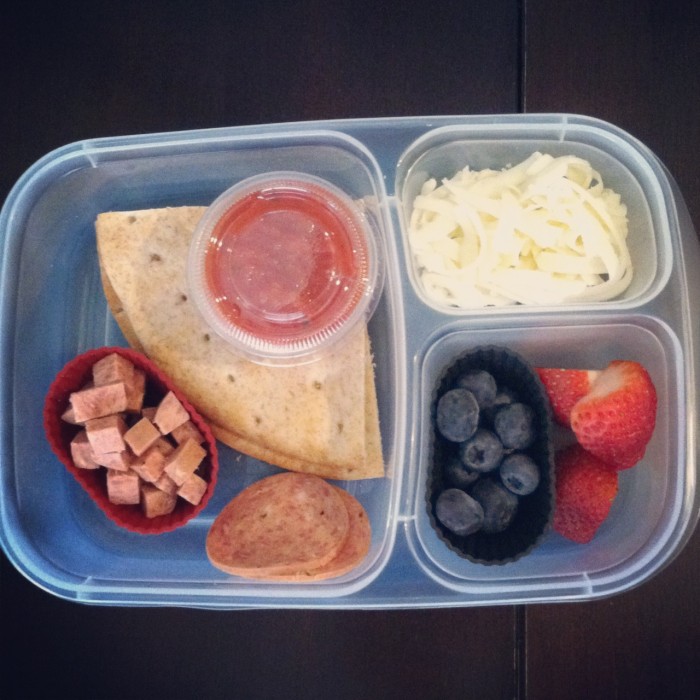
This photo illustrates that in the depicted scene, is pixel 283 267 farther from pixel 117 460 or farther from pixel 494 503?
pixel 494 503

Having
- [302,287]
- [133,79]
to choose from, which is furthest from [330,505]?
[133,79]

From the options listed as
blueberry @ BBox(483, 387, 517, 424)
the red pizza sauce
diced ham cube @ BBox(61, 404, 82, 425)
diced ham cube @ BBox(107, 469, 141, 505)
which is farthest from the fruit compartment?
diced ham cube @ BBox(61, 404, 82, 425)

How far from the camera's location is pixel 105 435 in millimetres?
1052

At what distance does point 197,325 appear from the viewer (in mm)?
1203

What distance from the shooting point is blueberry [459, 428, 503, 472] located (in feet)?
3.56

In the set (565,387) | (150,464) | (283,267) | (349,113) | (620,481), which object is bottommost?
(620,481)

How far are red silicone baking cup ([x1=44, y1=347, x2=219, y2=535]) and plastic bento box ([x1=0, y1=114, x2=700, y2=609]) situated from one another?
132mm

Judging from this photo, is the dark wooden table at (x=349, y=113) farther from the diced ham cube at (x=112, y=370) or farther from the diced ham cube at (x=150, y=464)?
the diced ham cube at (x=112, y=370)

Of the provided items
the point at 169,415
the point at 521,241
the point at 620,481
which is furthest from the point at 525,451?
the point at 169,415

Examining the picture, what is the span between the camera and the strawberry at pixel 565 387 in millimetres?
1163

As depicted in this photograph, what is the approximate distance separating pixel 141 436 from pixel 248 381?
22cm

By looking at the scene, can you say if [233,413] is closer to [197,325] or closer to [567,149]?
[197,325]

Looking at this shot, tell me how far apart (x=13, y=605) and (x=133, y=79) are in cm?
111

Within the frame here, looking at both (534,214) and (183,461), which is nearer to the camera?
(183,461)
